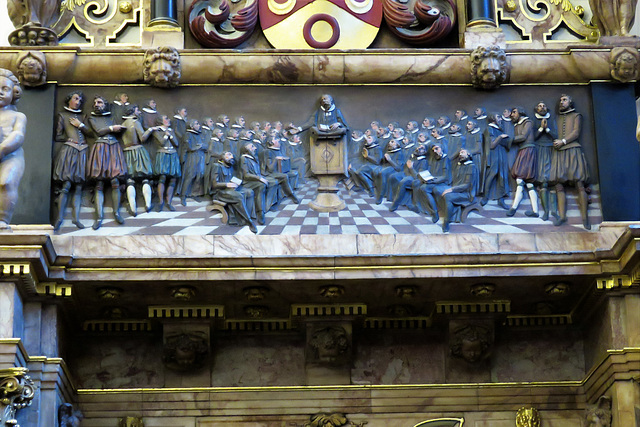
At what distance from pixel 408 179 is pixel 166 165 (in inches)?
111

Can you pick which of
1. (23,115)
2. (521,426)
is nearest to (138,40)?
(23,115)

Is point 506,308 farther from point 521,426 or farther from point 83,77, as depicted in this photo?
point 83,77

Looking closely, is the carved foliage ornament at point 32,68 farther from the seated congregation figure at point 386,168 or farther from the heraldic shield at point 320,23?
the seated congregation figure at point 386,168

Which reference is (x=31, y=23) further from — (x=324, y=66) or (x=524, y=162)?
(x=524, y=162)

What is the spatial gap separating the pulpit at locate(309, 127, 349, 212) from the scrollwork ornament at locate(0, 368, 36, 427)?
4.05 m

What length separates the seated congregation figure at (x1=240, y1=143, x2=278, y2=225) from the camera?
17.5m

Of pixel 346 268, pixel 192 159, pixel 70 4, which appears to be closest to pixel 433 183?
pixel 346 268

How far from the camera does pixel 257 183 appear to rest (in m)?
17.6

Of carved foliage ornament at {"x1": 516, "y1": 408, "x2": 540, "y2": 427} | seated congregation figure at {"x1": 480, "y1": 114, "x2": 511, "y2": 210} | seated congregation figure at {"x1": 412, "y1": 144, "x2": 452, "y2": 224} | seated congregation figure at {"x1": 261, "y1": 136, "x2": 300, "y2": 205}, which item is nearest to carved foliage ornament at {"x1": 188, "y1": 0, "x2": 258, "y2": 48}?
seated congregation figure at {"x1": 261, "y1": 136, "x2": 300, "y2": 205}

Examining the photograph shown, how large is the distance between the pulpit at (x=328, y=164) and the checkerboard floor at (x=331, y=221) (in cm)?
9

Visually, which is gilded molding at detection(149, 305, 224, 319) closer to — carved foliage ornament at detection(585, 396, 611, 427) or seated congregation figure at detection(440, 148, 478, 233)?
seated congregation figure at detection(440, 148, 478, 233)

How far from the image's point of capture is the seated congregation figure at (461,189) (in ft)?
57.4

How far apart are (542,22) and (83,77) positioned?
18.5 feet

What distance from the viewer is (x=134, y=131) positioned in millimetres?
17750
